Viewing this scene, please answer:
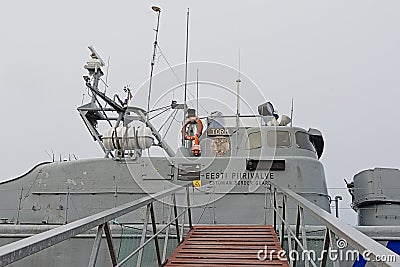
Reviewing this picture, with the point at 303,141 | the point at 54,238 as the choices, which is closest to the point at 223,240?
the point at 54,238

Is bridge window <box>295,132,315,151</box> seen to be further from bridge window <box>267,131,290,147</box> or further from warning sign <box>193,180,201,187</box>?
warning sign <box>193,180,201,187</box>

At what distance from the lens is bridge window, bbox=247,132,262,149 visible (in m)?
10.1

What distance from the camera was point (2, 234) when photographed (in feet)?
31.0

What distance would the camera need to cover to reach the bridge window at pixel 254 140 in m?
10.1

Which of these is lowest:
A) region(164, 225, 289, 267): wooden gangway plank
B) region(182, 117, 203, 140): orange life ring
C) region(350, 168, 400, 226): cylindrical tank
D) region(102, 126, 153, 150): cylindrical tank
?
region(164, 225, 289, 267): wooden gangway plank

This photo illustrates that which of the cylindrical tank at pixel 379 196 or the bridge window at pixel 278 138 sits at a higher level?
the bridge window at pixel 278 138

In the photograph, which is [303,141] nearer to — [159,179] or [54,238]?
[159,179]

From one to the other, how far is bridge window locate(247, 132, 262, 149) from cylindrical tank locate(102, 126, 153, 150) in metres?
2.18

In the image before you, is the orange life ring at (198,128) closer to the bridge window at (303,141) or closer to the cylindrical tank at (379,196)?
the bridge window at (303,141)

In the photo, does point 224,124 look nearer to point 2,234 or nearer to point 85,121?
point 85,121

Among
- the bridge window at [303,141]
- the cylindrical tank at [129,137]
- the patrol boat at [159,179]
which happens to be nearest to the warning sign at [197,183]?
the patrol boat at [159,179]

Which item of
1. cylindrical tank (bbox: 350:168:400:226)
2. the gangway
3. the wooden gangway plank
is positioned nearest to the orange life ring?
the gangway

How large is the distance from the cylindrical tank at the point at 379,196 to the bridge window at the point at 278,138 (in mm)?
1995

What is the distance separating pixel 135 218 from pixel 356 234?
793 cm
